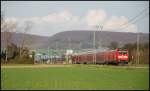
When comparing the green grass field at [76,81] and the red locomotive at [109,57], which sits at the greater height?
the red locomotive at [109,57]

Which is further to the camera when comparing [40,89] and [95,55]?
[95,55]

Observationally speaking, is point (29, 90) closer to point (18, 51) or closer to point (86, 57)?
point (86, 57)

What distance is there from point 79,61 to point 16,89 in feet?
252

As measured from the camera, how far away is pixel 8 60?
9025 cm

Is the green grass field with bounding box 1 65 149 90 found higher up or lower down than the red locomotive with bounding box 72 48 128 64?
lower down

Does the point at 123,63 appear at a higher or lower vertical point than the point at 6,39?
lower

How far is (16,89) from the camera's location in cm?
1884

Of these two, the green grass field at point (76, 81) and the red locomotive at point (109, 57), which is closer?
the green grass field at point (76, 81)

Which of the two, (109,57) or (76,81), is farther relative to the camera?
(109,57)

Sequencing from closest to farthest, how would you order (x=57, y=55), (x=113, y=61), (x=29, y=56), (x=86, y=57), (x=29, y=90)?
(x=29, y=90)
(x=113, y=61)
(x=86, y=57)
(x=29, y=56)
(x=57, y=55)

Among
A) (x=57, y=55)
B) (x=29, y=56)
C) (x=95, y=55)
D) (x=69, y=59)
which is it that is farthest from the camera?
(x=57, y=55)

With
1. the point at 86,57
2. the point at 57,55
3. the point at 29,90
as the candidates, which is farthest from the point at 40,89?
the point at 57,55

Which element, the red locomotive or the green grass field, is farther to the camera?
the red locomotive

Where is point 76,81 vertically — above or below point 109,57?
below
